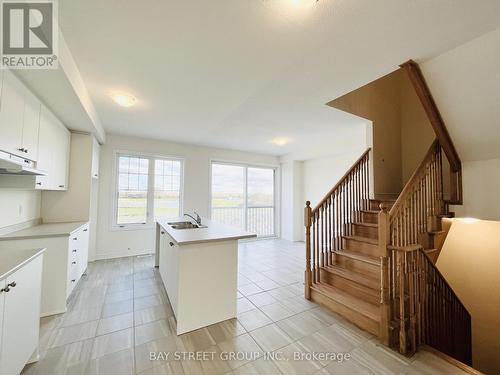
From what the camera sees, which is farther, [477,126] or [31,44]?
[477,126]

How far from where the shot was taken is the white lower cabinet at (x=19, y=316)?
4.25 ft

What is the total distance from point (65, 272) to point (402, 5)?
404cm

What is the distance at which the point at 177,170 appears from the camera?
202 inches

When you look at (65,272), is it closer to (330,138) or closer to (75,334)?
(75,334)

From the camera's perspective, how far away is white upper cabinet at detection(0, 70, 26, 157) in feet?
5.68

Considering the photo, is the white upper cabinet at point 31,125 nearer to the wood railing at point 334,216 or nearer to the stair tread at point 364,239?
the wood railing at point 334,216

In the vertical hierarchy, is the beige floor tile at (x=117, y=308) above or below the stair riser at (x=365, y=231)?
below

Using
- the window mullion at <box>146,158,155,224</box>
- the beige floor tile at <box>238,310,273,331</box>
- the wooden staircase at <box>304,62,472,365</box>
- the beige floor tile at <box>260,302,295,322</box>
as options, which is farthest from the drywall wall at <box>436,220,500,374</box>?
the window mullion at <box>146,158,155,224</box>

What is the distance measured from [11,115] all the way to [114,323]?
222cm

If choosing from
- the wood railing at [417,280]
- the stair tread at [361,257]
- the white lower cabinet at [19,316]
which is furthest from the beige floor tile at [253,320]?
the white lower cabinet at [19,316]

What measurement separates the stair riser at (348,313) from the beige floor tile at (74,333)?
2493 mm

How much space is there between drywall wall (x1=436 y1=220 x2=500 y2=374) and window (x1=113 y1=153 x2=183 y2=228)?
5.48 meters

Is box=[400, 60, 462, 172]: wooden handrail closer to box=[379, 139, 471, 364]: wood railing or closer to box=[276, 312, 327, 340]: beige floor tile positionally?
box=[379, 139, 471, 364]: wood railing

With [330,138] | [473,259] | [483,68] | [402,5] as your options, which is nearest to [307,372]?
[402,5]
